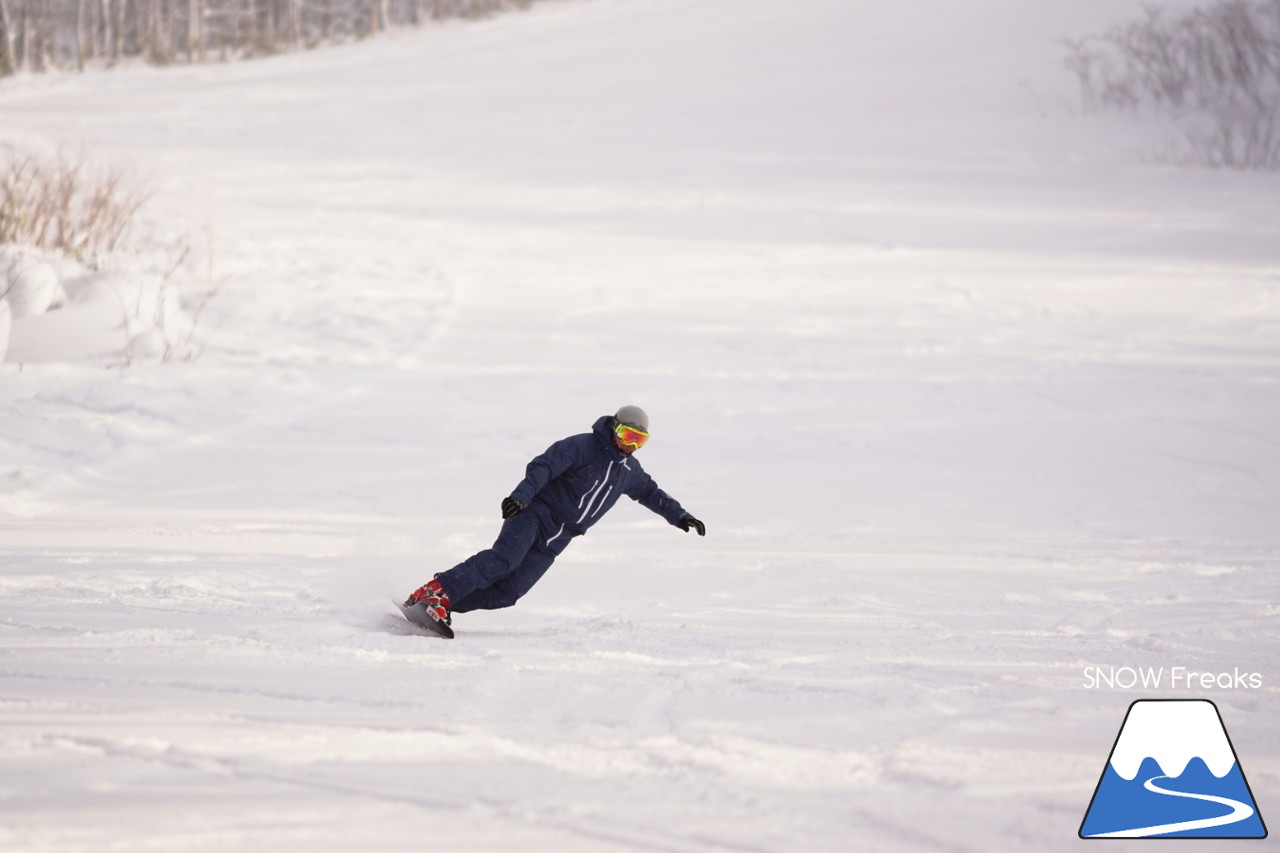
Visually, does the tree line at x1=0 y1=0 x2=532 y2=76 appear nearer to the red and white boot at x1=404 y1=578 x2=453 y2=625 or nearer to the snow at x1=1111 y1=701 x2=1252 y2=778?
the red and white boot at x1=404 y1=578 x2=453 y2=625

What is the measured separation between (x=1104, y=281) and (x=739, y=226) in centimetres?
524

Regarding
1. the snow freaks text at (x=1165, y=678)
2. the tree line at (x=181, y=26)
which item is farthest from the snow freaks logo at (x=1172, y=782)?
the tree line at (x=181, y=26)

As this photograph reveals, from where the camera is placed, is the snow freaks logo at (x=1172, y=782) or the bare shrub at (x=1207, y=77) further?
the bare shrub at (x=1207, y=77)

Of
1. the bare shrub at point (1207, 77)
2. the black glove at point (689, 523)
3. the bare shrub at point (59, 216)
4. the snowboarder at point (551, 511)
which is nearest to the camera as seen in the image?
the snowboarder at point (551, 511)

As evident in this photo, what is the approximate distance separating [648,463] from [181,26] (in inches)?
1700

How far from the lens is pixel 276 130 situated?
70.2ft

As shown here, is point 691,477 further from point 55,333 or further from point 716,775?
point 55,333

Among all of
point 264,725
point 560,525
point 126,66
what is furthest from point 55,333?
point 126,66

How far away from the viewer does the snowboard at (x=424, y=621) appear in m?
4.78

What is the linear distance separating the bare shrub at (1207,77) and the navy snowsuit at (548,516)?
692 inches

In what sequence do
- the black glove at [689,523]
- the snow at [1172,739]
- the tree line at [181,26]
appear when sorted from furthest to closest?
the tree line at [181,26], the black glove at [689,523], the snow at [1172,739]

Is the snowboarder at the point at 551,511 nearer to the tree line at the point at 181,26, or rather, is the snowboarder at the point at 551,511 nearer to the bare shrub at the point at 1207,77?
the bare shrub at the point at 1207,77

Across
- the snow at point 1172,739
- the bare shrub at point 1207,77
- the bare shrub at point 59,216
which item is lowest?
the snow at point 1172,739

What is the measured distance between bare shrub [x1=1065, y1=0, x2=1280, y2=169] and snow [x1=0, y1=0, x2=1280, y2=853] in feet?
2.86
